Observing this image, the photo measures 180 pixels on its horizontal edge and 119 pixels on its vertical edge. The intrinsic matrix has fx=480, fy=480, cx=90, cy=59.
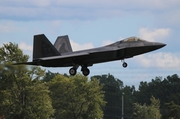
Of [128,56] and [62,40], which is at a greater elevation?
[62,40]

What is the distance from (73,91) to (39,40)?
8178 cm

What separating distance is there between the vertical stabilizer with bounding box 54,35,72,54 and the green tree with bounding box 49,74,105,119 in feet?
237

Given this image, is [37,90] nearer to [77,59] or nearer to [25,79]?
[25,79]

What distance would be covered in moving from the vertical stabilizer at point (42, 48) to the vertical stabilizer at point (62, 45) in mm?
3186

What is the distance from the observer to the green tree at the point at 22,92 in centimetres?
9025

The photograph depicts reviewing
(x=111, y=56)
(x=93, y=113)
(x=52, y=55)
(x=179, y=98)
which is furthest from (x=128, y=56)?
(x=179, y=98)

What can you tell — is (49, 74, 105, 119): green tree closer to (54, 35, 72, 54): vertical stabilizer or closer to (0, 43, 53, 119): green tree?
(0, 43, 53, 119): green tree

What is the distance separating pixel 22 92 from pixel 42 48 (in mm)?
49836

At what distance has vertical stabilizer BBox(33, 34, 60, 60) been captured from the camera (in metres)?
44.2

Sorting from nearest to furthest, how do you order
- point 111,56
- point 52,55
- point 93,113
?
point 111,56
point 52,55
point 93,113

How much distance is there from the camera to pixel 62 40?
50.3 m

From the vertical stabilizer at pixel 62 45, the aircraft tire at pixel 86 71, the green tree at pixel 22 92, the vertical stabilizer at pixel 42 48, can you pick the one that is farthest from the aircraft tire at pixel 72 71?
the green tree at pixel 22 92

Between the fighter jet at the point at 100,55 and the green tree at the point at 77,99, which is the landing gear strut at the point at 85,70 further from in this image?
the green tree at the point at 77,99

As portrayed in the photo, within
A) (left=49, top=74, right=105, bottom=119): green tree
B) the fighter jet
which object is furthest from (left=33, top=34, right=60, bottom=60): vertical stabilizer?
(left=49, top=74, right=105, bottom=119): green tree
